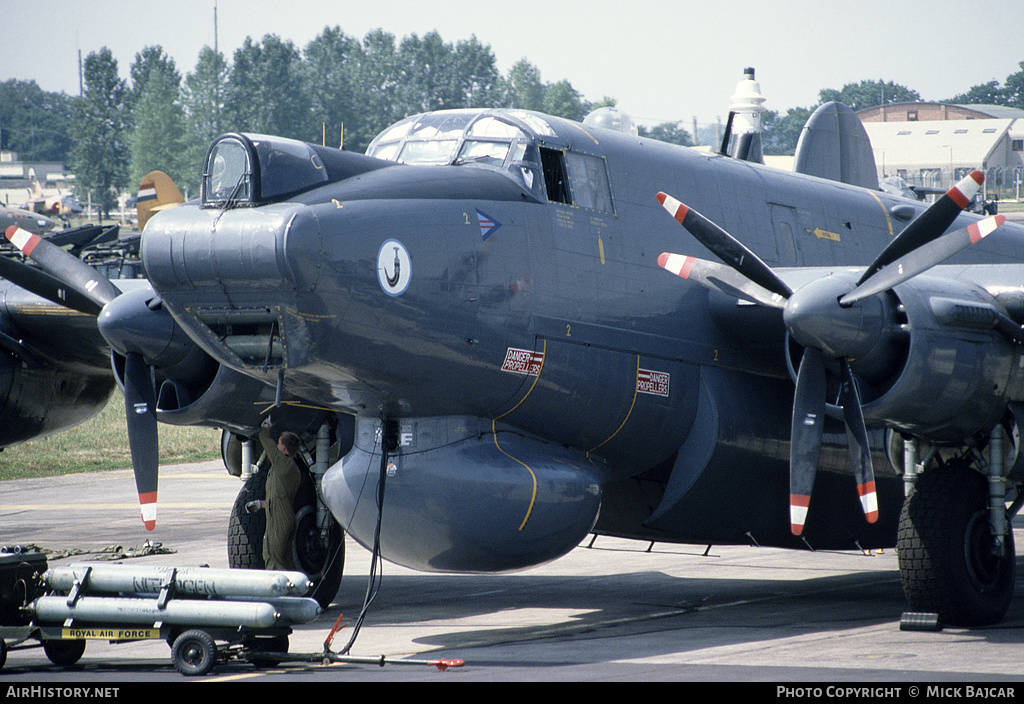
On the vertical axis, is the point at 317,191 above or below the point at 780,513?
above

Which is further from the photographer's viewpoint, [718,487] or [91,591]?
[718,487]

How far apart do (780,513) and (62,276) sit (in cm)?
862

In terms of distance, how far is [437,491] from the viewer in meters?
11.4

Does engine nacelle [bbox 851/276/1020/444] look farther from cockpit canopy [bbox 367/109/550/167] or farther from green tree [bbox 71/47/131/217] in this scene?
green tree [bbox 71/47/131/217]

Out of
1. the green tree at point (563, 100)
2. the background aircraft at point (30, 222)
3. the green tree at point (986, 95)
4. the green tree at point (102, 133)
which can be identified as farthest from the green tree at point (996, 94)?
the background aircraft at point (30, 222)

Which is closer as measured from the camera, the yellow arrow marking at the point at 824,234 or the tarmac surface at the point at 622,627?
the tarmac surface at the point at 622,627

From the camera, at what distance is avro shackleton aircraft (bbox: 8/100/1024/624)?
34.6ft

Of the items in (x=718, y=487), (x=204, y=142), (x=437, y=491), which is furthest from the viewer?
(x=204, y=142)

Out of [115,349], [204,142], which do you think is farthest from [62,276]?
[204,142]

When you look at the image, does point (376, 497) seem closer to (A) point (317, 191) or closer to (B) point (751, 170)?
(A) point (317, 191)

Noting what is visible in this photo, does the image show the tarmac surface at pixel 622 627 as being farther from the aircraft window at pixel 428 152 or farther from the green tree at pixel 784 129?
the green tree at pixel 784 129

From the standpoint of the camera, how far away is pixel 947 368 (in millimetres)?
11656

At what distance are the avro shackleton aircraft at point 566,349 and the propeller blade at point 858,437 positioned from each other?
0.11 ft

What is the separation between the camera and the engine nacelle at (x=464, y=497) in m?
11.3
